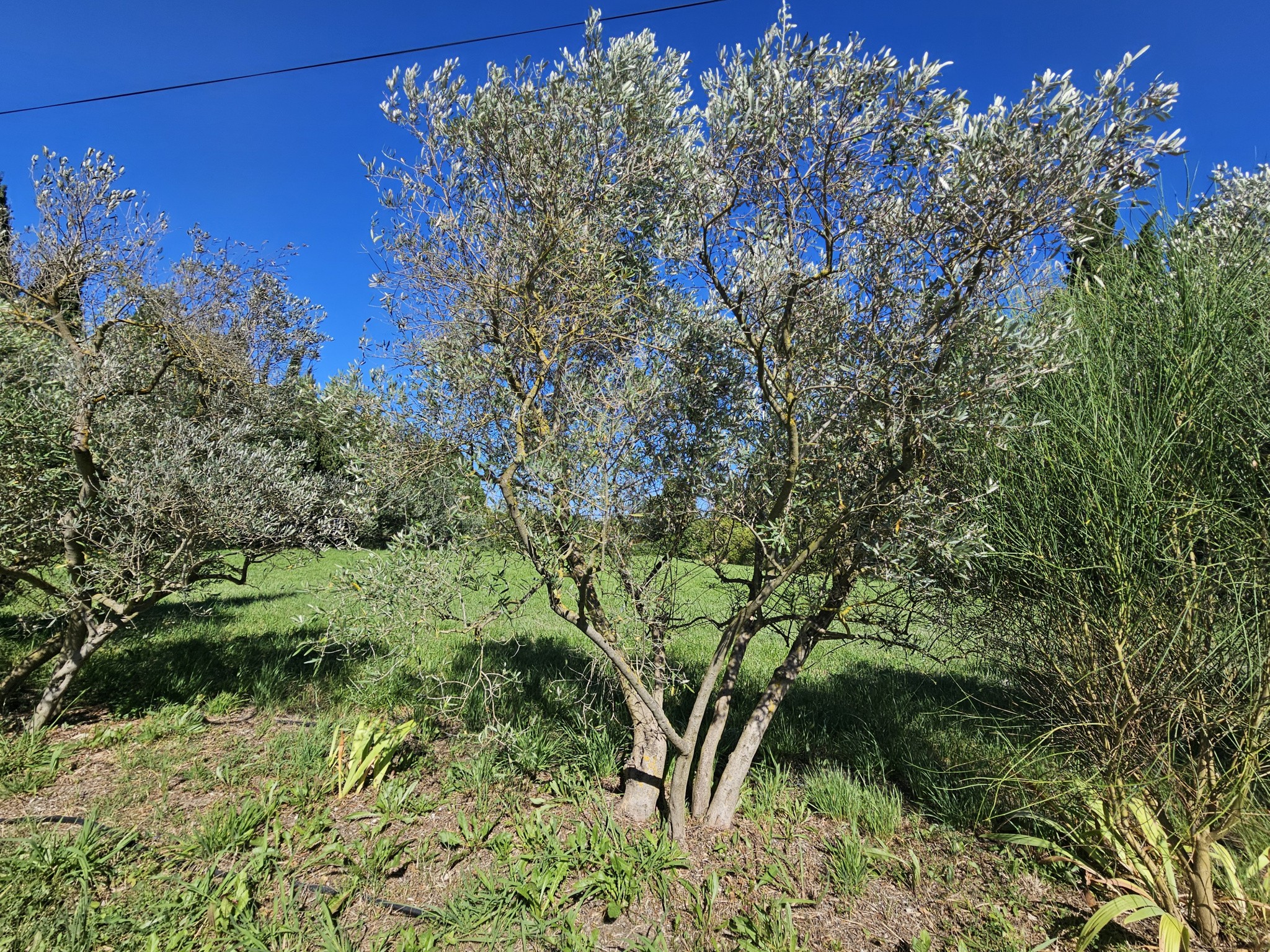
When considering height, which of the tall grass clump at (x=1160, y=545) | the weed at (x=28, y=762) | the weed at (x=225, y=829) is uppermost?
the tall grass clump at (x=1160, y=545)

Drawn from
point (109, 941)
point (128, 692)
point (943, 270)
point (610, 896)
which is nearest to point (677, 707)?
point (610, 896)

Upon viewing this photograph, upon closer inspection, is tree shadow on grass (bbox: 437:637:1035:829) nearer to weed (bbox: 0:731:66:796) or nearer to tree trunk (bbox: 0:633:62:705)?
weed (bbox: 0:731:66:796)

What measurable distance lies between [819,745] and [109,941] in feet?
15.8

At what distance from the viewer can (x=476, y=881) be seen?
3.38 m

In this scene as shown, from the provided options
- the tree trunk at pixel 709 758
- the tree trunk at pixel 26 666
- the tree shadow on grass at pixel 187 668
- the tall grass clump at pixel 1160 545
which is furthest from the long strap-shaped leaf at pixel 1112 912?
the tree trunk at pixel 26 666

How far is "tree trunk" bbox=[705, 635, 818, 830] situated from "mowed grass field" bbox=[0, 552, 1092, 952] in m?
0.16

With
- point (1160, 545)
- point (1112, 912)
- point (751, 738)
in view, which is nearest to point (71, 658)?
point (751, 738)

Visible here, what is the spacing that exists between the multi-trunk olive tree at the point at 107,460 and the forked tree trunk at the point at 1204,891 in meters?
6.33

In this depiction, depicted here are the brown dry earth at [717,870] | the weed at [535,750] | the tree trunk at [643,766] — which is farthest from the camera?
the weed at [535,750]

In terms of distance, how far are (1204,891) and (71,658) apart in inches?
318

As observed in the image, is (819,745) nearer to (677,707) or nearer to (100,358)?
(677,707)

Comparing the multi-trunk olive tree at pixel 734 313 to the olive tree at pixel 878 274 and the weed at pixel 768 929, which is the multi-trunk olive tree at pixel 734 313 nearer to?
the olive tree at pixel 878 274

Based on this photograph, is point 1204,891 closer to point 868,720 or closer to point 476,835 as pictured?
point 868,720

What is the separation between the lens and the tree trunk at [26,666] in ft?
16.2
